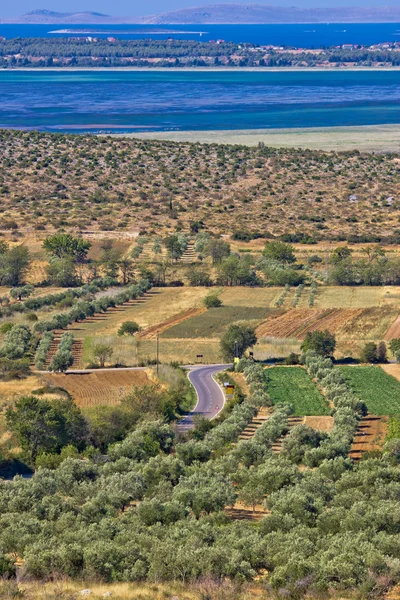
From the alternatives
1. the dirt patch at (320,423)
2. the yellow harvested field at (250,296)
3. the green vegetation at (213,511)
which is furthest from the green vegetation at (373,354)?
the green vegetation at (213,511)

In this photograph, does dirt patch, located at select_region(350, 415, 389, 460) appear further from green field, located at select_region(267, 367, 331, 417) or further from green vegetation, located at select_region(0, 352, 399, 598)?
green field, located at select_region(267, 367, 331, 417)

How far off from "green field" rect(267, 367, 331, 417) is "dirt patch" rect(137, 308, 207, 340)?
10.7 m

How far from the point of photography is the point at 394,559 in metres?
27.3

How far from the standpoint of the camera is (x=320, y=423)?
49500 millimetres

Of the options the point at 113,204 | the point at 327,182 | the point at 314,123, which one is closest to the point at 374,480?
the point at 113,204

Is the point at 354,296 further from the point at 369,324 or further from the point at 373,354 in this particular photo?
the point at 373,354

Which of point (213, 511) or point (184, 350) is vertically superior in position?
point (213, 511)

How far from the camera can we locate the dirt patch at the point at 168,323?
68.1 meters

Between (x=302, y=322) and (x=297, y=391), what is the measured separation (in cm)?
1549

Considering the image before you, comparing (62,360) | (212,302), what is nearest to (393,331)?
(212,302)

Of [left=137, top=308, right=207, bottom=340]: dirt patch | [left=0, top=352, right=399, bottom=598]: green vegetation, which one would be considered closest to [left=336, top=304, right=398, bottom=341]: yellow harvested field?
[left=137, top=308, right=207, bottom=340]: dirt patch

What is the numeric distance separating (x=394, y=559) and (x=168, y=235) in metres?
75.7

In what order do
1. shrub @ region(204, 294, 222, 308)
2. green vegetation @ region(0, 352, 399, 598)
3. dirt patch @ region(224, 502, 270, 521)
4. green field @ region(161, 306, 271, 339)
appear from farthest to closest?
shrub @ region(204, 294, 222, 308)
green field @ region(161, 306, 271, 339)
dirt patch @ region(224, 502, 270, 521)
green vegetation @ region(0, 352, 399, 598)

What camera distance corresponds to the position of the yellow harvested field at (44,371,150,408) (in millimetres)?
53281
